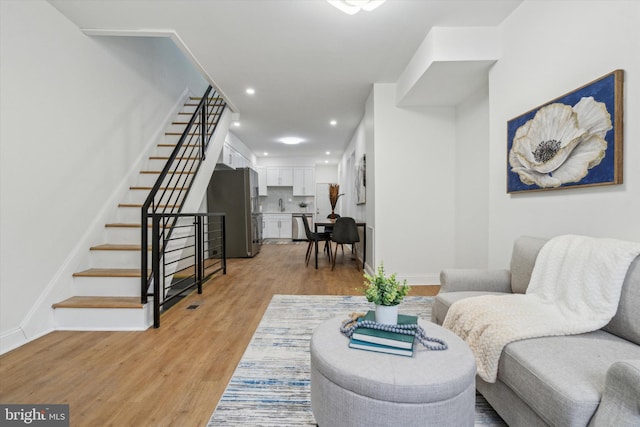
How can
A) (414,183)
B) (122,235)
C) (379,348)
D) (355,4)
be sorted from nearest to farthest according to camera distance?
1. (379,348)
2. (355,4)
3. (122,235)
4. (414,183)

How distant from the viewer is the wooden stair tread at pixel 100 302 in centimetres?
236

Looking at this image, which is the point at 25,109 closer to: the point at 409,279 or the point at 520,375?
the point at 520,375

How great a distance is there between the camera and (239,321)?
254 cm

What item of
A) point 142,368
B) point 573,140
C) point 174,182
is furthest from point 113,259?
point 573,140

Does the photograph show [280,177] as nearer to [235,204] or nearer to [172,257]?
[235,204]

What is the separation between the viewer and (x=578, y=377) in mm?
968

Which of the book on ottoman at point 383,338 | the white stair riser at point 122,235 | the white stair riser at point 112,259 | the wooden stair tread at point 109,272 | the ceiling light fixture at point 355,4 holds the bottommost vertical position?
the wooden stair tread at point 109,272

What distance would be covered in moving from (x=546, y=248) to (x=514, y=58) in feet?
5.30

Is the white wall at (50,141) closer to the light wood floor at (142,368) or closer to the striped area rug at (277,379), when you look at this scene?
the light wood floor at (142,368)

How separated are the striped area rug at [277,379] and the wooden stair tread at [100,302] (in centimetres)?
109

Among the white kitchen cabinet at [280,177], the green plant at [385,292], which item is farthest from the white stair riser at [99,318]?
the white kitchen cabinet at [280,177]

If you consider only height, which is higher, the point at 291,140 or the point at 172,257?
the point at 291,140

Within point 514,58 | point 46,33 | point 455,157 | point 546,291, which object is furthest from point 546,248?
point 46,33

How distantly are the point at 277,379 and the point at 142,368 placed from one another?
0.87 meters
